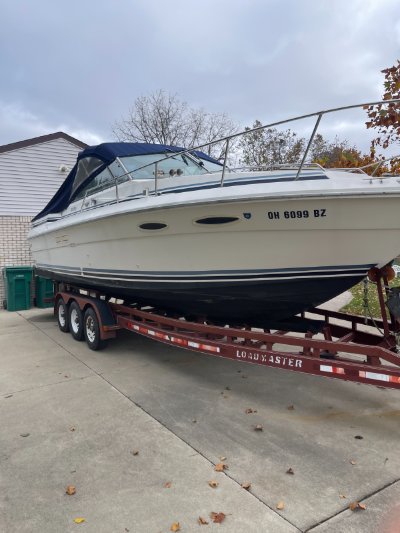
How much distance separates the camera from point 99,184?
19.4ft

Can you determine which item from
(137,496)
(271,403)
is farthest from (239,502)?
(271,403)

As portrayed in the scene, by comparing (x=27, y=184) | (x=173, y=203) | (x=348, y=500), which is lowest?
(x=348, y=500)

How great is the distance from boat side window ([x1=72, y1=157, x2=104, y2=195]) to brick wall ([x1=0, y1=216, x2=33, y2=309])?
4.95 m

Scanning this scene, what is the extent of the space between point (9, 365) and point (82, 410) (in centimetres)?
205

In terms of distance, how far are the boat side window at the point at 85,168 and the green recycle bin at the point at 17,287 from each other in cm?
445

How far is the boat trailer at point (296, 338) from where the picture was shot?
349 cm

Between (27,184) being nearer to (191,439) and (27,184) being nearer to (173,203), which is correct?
(173,203)

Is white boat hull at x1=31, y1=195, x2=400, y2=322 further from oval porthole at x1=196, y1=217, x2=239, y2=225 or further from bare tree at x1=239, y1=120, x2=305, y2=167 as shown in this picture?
bare tree at x1=239, y1=120, x2=305, y2=167

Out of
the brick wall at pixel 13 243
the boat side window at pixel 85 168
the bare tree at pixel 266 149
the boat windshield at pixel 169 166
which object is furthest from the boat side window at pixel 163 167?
the bare tree at pixel 266 149

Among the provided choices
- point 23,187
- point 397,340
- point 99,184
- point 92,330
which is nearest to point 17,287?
point 23,187

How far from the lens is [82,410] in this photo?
4078 mm

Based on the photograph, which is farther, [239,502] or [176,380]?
[176,380]

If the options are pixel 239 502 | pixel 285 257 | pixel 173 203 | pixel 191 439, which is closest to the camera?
pixel 239 502

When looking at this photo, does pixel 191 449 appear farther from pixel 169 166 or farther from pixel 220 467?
pixel 169 166
